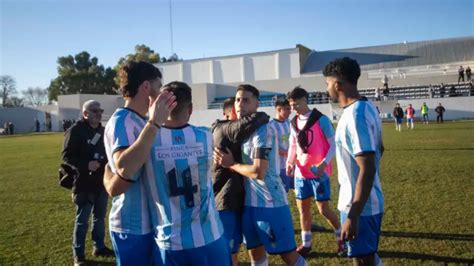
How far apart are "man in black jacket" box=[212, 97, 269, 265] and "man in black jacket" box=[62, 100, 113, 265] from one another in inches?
91.5

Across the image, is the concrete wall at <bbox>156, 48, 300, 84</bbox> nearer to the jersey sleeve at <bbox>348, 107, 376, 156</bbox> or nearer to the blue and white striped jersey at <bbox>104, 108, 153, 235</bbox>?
the jersey sleeve at <bbox>348, 107, 376, 156</bbox>

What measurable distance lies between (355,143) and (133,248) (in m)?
1.80

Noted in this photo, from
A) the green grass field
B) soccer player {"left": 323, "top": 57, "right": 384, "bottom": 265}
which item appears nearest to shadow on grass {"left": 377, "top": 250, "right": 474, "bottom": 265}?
the green grass field

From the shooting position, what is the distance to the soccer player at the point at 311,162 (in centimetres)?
538

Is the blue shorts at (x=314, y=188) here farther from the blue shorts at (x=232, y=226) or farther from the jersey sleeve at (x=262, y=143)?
the jersey sleeve at (x=262, y=143)

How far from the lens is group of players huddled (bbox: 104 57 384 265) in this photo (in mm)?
2510

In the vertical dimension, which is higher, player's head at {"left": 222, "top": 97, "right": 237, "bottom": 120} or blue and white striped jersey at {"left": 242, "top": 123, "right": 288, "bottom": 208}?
player's head at {"left": 222, "top": 97, "right": 237, "bottom": 120}

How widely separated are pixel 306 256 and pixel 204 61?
60594mm

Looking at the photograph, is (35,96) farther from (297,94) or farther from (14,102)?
(297,94)

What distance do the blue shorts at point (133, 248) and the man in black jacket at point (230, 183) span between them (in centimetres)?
104

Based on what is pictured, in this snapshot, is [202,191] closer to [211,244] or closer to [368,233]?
[211,244]

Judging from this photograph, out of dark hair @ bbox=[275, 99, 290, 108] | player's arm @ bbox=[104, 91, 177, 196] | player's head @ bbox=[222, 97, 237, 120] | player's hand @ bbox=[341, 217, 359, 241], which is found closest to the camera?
player's arm @ bbox=[104, 91, 177, 196]

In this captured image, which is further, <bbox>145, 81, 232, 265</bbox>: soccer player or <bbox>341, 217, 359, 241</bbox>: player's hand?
<bbox>341, 217, 359, 241</bbox>: player's hand

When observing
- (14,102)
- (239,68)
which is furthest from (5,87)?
(239,68)
